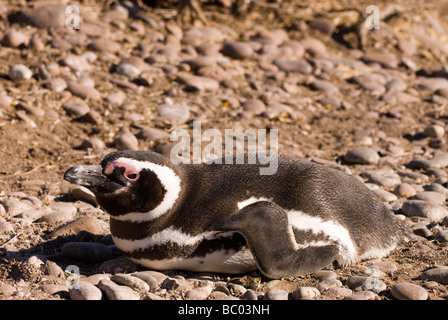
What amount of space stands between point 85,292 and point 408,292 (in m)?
1.61

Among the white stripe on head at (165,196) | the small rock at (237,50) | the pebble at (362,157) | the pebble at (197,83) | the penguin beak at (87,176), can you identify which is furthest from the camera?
the small rock at (237,50)

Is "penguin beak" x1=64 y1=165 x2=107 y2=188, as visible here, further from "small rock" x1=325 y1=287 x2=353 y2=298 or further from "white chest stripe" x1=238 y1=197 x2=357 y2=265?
"small rock" x1=325 y1=287 x2=353 y2=298

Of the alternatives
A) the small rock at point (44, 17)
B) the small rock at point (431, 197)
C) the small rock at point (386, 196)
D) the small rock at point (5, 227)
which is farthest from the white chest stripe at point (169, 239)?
the small rock at point (44, 17)

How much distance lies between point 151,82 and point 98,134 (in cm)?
106

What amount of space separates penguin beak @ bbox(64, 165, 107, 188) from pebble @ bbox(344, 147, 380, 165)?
2.94m

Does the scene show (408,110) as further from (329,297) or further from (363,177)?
(329,297)

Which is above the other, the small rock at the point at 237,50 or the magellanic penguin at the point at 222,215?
the small rock at the point at 237,50

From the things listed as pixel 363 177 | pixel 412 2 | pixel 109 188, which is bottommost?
pixel 363 177

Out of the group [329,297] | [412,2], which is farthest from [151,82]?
[412,2]

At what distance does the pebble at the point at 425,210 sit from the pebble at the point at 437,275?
0.99 m

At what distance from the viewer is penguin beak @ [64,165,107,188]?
3.59 meters

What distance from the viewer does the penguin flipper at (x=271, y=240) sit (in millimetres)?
3564

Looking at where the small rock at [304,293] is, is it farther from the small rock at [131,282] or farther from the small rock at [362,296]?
the small rock at [131,282]

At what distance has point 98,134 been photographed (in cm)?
604
